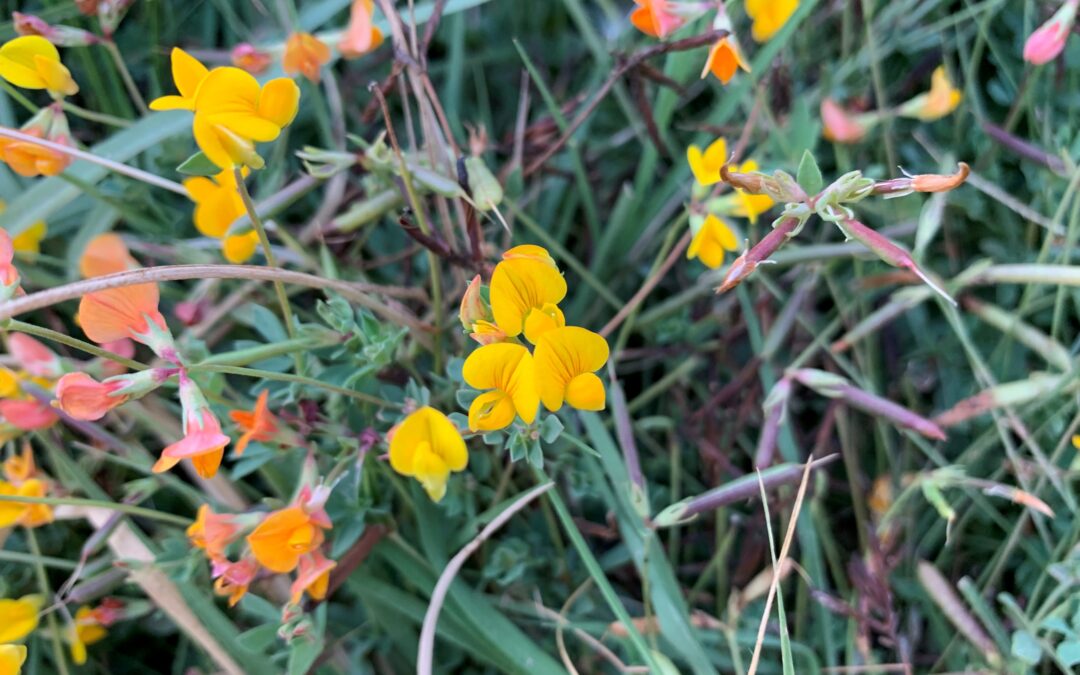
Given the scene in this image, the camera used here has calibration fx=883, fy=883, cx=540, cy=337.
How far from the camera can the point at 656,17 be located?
3.59ft

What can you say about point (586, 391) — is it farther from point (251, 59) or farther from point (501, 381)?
point (251, 59)

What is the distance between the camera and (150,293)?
3.02 feet

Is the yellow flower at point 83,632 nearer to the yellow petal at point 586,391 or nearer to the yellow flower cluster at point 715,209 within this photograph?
the yellow petal at point 586,391

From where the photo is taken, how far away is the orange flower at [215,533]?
39.9 inches

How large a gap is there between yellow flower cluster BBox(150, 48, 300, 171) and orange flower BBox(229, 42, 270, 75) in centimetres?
40

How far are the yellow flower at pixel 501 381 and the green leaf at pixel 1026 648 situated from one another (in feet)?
2.45

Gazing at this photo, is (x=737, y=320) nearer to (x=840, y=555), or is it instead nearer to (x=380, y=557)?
(x=840, y=555)

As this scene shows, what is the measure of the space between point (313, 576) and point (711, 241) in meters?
0.64

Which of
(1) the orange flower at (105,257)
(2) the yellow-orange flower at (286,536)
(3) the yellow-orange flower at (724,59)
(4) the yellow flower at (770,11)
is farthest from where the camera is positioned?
(1) the orange flower at (105,257)

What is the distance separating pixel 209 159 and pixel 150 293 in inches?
6.1

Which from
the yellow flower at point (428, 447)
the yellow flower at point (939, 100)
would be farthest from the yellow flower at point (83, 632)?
the yellow flower at point (939, 100)

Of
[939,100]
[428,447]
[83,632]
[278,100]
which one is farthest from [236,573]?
[939,100]

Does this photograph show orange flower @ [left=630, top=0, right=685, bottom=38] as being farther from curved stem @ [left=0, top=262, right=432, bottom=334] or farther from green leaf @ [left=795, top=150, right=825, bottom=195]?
curved stem @ [left=0, top=262, right=432, bottom=334]

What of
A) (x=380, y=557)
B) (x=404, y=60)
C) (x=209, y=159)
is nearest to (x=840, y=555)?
(x=380, y=557)
